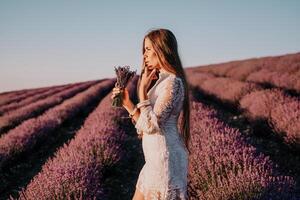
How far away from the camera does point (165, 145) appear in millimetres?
2479

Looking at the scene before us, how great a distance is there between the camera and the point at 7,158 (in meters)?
8.00

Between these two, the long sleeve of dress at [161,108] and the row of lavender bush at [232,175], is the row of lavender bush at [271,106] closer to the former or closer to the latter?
the row of lavender bush at [232,175]

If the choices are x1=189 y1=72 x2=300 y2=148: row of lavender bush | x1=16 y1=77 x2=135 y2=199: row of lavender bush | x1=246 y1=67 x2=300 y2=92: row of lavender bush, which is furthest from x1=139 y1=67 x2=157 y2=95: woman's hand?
x1=246 y1=67 x2=300 y2=92: row of lavender bush

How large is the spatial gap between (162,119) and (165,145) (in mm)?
140

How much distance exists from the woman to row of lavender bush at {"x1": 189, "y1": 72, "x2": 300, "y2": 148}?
418cm

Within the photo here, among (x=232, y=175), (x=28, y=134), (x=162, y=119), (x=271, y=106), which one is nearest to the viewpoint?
(x=162, y=119)

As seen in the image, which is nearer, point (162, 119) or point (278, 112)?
point (162, 119)

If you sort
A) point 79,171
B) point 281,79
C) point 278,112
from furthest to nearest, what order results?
point 281,79, point 278,112, point 79,171

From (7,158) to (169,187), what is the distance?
6.10 metres

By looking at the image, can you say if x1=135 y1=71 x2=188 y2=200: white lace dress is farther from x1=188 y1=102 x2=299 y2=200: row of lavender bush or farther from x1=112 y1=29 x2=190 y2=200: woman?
x1=188 y1=102 x2=299 y2=200: row of lavender bush

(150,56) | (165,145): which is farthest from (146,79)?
(165,145)

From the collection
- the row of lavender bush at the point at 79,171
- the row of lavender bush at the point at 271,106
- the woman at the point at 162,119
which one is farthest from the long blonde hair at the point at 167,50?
the row of lavender bush at the point at 271,106

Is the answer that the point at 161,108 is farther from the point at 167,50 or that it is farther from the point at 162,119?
the point at 167,50

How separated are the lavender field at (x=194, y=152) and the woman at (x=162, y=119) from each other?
3.16 ft
